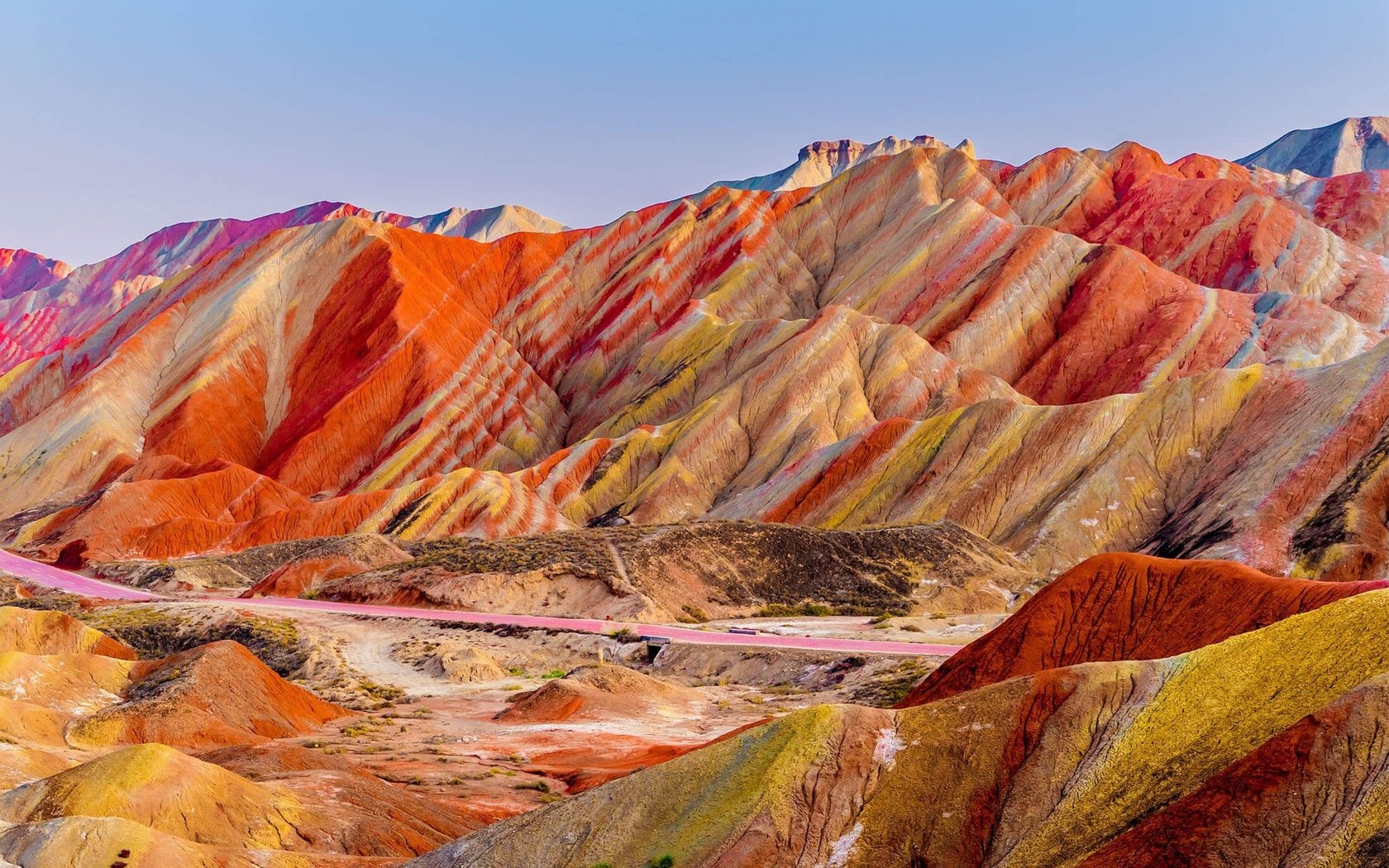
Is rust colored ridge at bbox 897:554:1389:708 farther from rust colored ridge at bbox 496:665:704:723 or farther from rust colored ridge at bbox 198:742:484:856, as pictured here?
rust colored ridge at bbox 198:742:484:856

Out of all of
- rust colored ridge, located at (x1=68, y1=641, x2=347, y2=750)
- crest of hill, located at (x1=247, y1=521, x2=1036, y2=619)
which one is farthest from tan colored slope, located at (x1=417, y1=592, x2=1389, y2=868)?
crest of hill, located at (x1=247, y1=521, x2=1036, y2=619)

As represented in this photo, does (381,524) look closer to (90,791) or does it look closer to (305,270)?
(305,270)

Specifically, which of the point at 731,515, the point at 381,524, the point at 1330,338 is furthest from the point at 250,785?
the point at 1330,338

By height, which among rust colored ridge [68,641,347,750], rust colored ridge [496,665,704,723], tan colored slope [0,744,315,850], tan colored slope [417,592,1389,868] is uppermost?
tan colored slope [417,592,1389,868]

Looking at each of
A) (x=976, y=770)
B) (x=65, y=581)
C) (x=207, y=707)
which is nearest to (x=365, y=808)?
(x=976, y=770)

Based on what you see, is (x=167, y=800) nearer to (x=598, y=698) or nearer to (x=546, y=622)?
(x=598, y=698)
